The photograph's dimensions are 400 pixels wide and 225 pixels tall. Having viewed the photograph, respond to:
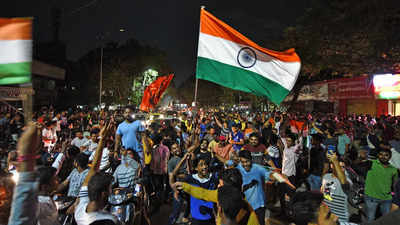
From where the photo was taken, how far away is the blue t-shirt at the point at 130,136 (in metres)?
6.27

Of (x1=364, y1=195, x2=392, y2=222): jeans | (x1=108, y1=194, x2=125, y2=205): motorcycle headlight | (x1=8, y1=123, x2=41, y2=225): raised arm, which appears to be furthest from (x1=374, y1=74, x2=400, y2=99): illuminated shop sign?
(x1=8, y1=123, x2=41, y2=225): raised arm

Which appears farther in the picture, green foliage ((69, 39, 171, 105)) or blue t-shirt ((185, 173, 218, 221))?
green foliage ((69, 39, 171, 105))

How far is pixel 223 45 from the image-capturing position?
18.1 ft

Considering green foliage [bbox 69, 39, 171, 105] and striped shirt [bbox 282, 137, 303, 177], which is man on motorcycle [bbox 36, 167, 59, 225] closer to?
striped shirt [bbox 282, 137, 303, 177]

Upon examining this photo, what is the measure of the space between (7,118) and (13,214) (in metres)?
14.4

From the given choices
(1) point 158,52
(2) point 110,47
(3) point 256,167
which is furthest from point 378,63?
(2) point 110,47

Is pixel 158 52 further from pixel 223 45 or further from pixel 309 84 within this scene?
pixel 223 45

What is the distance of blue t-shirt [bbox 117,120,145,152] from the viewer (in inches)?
247

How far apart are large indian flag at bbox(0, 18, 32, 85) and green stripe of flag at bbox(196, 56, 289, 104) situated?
3.23 metres

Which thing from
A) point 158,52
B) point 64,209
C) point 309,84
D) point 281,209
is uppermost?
point 158,52

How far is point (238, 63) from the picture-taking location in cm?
555

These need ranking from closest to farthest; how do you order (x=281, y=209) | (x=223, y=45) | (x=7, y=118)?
(x=223, y=45) < (x=281, y=209) < (x=7, y=118)

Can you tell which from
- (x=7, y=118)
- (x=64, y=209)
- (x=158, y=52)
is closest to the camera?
(x=64, y=209)

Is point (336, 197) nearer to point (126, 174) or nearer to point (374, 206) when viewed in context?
point (374, 206)
